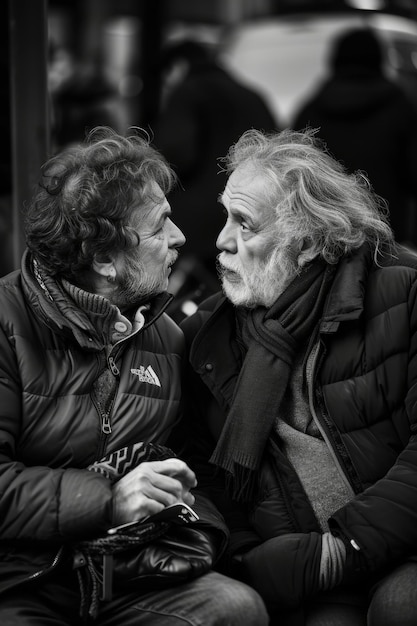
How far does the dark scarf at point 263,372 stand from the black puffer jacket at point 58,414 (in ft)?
0.65

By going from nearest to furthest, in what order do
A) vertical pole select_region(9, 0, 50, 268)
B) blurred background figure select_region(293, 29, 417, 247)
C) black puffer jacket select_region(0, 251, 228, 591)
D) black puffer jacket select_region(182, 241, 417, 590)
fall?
black puffer jacket select_region(0, 251, 228, 591) → black puffer jacket select_region(182, 241, 417, 590) → vertical pole select_region(9, 0, 50, 268) → blurred background figure select_region(293, 29, 417, 247)

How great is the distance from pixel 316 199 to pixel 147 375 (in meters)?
0.79

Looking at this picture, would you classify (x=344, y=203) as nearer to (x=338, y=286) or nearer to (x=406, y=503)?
(x=338, y=286)

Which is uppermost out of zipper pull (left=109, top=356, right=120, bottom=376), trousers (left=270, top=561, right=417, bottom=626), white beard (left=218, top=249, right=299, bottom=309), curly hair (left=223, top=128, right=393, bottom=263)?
curly hair (left=223, top=128, right=393, bottom=263)

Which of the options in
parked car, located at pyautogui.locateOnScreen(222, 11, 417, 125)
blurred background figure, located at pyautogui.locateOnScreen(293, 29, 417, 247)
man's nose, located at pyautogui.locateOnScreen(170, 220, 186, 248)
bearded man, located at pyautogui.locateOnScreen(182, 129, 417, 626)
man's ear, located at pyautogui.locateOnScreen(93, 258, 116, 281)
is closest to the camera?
bearded man, located at pyautogui.locateOnScreen(182, 129, 417, 626)

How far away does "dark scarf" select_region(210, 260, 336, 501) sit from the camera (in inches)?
119

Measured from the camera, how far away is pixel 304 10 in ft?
32.2


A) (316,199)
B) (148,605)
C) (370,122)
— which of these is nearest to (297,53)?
(370,122)

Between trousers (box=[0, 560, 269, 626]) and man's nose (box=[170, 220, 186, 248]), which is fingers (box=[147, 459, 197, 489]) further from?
man's nose (box=[170, 220, 186, 248])

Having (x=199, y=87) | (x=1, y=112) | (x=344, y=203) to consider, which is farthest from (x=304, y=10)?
(x=344, y=203)

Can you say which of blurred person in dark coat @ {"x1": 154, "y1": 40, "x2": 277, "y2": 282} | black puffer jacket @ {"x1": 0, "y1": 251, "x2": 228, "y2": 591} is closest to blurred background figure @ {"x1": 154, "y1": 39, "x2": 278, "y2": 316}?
blurred person in dark coat @ {"x1": 154, "y1": 40, "x2": 277, "y2": 282}

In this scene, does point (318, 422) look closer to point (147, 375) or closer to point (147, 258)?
point (147, 375)

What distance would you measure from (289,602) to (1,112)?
9.55 ft

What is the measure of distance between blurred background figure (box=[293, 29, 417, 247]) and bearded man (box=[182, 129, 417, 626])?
8.68 feet
